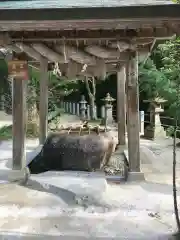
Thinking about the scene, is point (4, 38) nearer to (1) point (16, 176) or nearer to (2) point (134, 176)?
(1) point (16, 176)

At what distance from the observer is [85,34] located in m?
4.41

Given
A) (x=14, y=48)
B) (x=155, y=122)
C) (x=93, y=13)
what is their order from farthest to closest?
(x=155, y=122) → (x=14, y=48) → (x=93, y=13)

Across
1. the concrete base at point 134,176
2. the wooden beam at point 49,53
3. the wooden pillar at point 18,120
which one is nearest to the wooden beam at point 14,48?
the wooden beam at point 49,53

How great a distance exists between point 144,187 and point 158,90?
698cm

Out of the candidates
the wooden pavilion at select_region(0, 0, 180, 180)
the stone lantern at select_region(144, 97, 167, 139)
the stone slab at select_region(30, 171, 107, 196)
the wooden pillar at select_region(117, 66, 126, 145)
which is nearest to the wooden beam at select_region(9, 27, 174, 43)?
the wooden pavilion at select_region(0, 0, 180, 180)

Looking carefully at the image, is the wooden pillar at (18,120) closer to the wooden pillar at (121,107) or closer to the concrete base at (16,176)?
the concrete base at (16,176)

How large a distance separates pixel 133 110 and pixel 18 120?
1.85 m

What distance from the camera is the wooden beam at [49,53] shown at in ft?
14.4

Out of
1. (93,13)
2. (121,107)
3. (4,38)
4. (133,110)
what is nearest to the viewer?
(93,13)

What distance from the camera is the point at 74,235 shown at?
10.3 feet

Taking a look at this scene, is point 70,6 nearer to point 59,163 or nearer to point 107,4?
point 107,4

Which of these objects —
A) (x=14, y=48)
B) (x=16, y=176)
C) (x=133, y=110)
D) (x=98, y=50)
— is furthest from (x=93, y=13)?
(x=16, y=176)

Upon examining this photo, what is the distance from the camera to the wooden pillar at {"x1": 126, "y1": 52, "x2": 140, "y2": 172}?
496 centimetres

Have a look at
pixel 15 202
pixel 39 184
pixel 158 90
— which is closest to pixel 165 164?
pixel 39 184
